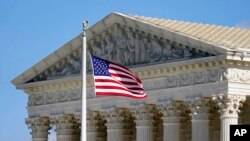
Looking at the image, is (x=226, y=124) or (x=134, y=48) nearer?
(x=226, y=124)

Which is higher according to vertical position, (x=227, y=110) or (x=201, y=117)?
(x=227, y=110)

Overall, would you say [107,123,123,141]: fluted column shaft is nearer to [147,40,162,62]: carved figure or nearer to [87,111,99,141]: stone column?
[87,111,99,141]: stone column

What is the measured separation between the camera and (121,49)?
9162 cm

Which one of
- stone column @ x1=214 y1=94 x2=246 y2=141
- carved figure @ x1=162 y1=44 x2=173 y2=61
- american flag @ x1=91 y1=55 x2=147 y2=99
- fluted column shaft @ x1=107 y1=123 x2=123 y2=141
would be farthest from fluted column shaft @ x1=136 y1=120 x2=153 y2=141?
american flag @ x1=91 y1=55 x2=147 y2=99

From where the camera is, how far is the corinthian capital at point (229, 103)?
81.4m

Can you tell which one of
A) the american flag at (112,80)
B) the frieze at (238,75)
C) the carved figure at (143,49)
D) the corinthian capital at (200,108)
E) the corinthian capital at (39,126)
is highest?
the carved figure at (143,49)

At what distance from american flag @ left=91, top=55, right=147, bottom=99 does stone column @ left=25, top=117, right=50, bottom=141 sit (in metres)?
28.4

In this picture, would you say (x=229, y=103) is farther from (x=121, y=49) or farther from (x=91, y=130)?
(x=91, y=130)

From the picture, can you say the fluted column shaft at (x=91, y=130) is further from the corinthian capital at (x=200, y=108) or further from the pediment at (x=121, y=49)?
the corinthian capital at (x=200, y=108)

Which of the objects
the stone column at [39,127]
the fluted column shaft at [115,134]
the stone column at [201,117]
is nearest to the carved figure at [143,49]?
the stone column at [201,117]

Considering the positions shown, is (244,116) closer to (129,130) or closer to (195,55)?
(195,55)

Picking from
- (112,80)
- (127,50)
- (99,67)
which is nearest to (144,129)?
(127,50)

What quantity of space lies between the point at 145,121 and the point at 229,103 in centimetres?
1014

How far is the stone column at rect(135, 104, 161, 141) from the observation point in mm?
89688
